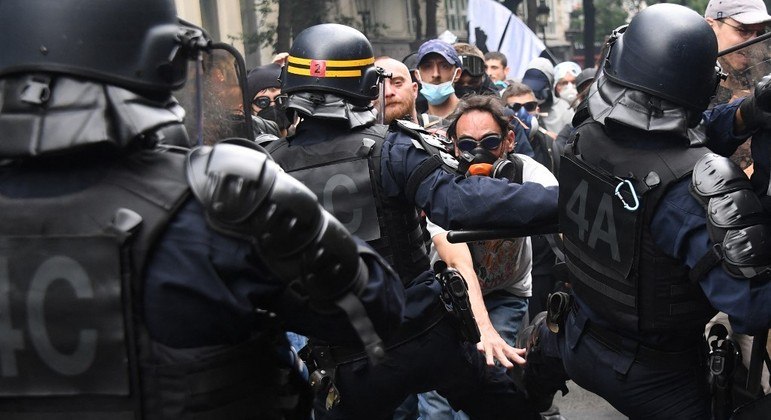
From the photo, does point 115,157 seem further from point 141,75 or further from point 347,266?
point 347,266

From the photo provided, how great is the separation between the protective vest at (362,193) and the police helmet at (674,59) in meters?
0.92

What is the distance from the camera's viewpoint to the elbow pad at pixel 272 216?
2229 mm

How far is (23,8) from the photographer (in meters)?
2.33

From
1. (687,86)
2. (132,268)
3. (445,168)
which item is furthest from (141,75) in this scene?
(687,86)

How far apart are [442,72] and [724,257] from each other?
12.3 feet

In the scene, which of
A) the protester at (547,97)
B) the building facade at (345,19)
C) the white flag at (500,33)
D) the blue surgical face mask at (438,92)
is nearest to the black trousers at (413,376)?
the blue surgical face mask at (438,92)

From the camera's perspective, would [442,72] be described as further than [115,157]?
Yes

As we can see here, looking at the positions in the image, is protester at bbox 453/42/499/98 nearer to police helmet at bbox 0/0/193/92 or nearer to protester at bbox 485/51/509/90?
protester at bbox 485/51/509/90

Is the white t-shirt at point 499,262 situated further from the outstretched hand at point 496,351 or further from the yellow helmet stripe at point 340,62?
the yellow helmet stripe at point 340,62

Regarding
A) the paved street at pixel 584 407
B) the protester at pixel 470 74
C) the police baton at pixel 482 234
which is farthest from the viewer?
the protester at pixel 470 74

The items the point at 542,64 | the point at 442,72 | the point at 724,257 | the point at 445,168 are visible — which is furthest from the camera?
the point at 542,64

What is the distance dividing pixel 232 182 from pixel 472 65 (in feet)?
17.3

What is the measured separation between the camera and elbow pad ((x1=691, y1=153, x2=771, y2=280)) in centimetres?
314

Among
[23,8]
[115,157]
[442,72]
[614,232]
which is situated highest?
[23,8]
